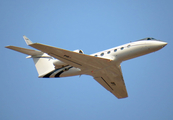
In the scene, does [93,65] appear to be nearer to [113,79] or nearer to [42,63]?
[113,79]

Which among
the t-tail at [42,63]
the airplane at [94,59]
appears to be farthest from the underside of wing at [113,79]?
the t-tail at [42,63]

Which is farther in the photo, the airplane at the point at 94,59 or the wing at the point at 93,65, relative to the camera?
the airplane at the point at 94,59

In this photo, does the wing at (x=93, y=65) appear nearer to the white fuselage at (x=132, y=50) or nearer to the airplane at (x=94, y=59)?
the airplane at (x=94, y=59)

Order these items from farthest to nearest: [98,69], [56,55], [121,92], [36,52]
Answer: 1. [121,92]
2. [36,52]
3. [98,69]
4. [56,55]

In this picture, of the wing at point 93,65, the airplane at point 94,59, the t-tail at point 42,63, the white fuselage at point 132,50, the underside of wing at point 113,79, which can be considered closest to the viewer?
the wing at point 93,65

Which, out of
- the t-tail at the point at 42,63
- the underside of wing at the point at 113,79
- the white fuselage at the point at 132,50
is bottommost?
the underside of wing at the point at 113,79

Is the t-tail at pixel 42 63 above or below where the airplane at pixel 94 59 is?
above

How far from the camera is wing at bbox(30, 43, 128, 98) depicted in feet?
52.8

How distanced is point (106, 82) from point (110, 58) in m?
4.19

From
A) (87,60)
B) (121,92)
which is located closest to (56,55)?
(87,60)

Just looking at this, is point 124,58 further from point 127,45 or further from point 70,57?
point 70,57

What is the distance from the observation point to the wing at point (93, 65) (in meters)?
16.1

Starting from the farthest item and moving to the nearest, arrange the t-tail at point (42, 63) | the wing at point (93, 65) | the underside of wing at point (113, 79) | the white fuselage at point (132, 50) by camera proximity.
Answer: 1. the t-tail at point (42, 63)
2. the underside of wing at point (113, 79)
3. the white fuselage at point (132, 50)
4. the wing at point (93, 65)

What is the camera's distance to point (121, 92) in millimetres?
21812
